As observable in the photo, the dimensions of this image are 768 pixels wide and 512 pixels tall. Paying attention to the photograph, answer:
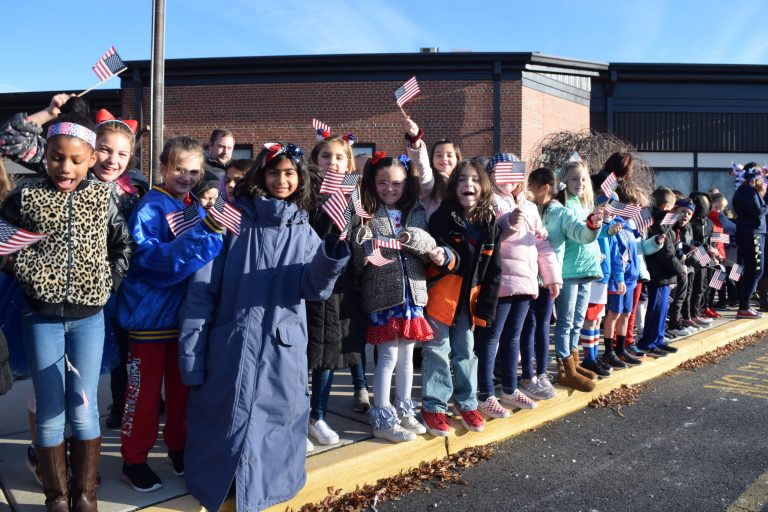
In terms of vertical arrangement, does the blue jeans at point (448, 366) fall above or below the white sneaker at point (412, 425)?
above

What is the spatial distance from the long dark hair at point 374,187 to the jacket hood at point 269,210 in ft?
3.07

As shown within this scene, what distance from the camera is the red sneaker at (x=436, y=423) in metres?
4.09

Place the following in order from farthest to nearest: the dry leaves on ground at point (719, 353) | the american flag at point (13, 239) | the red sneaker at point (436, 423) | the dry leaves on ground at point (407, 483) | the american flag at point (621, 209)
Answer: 1. the dry leaves on ground at point (719, 353)
2. the american flag at point (621, 209)
3. the red sneaker at point (436, 423)
4. the dry leaves on ground at point (407, 483)
5. the american flag at point (13, 239)

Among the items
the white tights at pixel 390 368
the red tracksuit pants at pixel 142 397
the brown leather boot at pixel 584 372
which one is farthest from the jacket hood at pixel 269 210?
the brown leather boot at pixel 584 372

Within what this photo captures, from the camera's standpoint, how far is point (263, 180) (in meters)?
3.32

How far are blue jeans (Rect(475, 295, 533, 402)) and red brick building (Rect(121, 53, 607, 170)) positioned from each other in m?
13.8

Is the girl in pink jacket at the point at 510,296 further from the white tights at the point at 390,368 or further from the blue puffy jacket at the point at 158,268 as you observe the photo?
the blue puffy jacket at the point at 158,268

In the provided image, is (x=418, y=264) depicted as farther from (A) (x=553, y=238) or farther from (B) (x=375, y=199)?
(A) (x=553, y=238)

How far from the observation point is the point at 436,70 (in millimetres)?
18094

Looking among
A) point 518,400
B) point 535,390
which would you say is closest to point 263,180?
point 518,400

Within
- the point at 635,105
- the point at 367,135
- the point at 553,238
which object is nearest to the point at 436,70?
the point at 367,135

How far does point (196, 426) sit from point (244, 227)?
1.06 m

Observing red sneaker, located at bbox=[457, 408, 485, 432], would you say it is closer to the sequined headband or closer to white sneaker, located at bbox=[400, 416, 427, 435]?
white sneaker, located at bbox=[400, 416, 427, 435]

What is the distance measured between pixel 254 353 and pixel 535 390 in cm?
286
